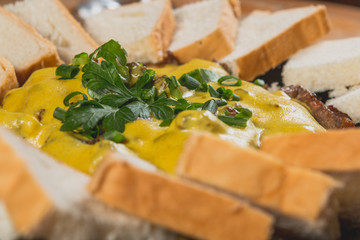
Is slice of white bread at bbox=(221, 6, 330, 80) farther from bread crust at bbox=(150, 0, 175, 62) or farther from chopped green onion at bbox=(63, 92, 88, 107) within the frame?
chopped green onion at bbox=(63, 92, 88, 107)

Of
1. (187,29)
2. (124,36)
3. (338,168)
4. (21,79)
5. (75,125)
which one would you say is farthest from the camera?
(187,29)

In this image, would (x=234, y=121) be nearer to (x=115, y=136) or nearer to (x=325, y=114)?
(x=115, y=136)

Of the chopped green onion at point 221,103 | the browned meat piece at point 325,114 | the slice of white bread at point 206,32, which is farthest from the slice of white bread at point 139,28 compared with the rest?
the browned meat piece at point 325,114

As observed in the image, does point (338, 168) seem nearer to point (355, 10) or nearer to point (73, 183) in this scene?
point (73, 183)

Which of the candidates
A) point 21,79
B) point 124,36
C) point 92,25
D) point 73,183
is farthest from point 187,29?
point 73,183

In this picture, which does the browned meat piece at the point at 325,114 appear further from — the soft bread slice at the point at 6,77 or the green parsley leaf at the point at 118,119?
the soft bread slice at the point at 6,77

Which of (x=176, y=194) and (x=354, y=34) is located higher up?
(x=176, y=194)
